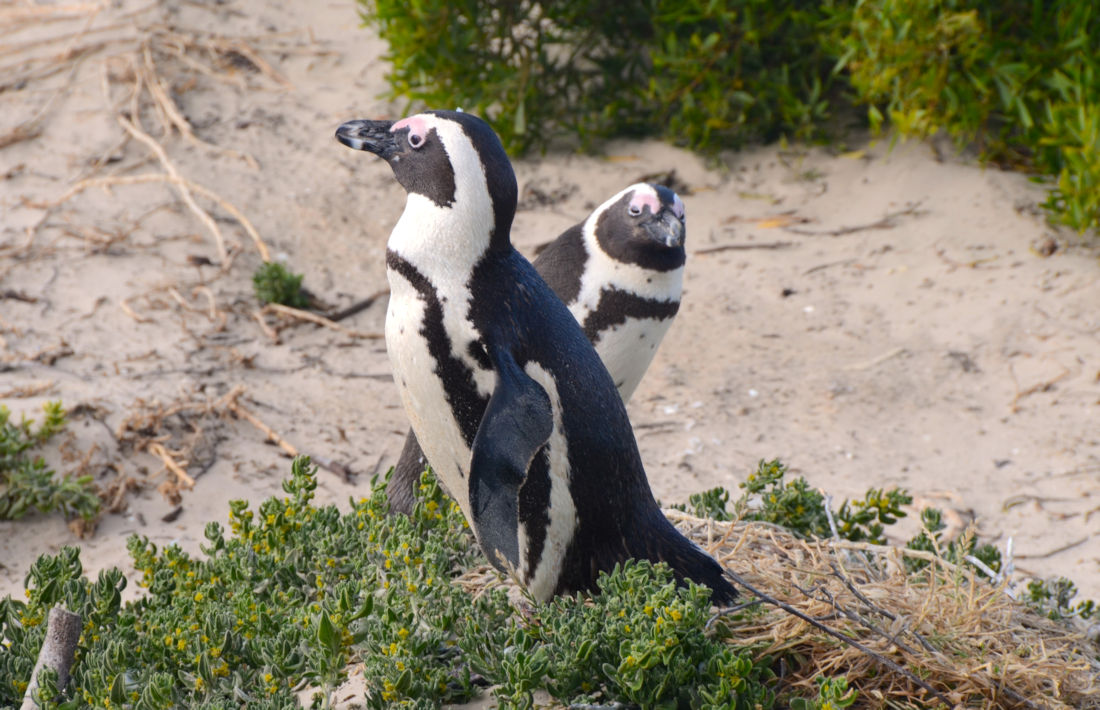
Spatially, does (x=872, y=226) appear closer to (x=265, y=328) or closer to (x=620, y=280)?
(x=620, y=280)

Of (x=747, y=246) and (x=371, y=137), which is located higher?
(x=371, y=137)

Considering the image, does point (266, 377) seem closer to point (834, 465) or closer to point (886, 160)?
point (834, 465)

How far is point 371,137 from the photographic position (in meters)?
2.26

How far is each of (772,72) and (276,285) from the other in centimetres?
301

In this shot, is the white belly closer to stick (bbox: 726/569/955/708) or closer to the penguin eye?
stick (bbox: 726/569/955/708)

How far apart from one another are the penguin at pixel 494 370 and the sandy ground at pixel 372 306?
1937mm

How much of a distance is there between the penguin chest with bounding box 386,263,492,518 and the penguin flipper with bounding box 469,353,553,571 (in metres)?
0.08

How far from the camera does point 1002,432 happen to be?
4.55m

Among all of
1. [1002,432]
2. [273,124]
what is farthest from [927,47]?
[273,124]

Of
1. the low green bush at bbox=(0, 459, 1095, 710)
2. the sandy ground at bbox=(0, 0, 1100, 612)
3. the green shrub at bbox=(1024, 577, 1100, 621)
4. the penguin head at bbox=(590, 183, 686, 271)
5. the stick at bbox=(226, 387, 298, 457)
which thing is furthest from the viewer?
the stick at bbox=(226, 387, 298, 457)

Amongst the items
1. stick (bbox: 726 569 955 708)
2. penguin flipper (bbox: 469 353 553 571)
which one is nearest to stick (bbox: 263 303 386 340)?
penguin flipper (bbox: 469 353 553 571)

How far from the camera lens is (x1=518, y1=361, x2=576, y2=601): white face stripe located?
212cm

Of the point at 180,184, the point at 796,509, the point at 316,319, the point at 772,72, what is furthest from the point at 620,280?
the point at 180,184

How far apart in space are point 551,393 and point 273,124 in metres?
5.16
